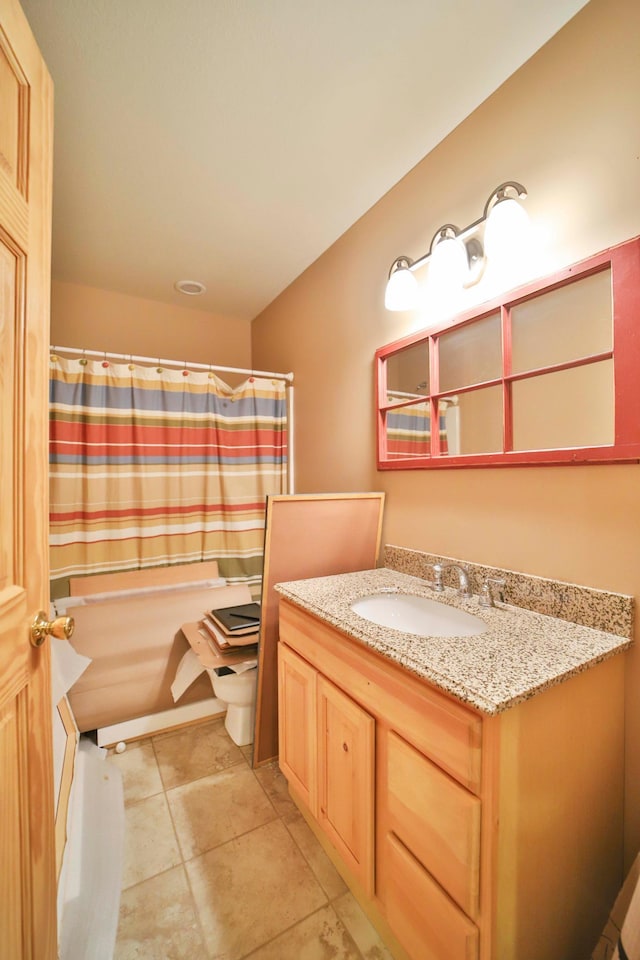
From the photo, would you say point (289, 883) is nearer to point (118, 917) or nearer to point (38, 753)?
point (118, 917)

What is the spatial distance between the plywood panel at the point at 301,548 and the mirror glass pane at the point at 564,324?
79cm

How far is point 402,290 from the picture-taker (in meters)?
1.52

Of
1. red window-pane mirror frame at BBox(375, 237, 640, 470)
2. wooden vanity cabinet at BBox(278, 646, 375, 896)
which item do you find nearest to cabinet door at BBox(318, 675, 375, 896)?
wooden vanity cabinet at BBox(278, 646, 375, 896)

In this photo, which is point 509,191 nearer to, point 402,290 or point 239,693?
point 402,290

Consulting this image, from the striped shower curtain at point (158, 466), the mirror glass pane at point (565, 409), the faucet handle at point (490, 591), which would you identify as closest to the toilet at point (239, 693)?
the striped shower curtain at point (158, 466)

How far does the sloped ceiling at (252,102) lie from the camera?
107 centimetres

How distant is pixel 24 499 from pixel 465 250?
144 centimetres

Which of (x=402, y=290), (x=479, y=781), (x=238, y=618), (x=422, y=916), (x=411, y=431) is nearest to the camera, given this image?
(x=479, y=781)

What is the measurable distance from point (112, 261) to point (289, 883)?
9.05ft

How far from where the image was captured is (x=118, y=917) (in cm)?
112

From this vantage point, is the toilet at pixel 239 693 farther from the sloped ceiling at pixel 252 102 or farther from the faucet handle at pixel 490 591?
the sloped ceiling at pixel 252 102

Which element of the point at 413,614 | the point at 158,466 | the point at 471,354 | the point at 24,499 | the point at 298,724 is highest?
the point at 471,354

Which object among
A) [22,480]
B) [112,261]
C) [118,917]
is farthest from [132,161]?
[118,917]

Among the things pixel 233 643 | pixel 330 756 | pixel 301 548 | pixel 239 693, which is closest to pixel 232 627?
pixel 233 643
